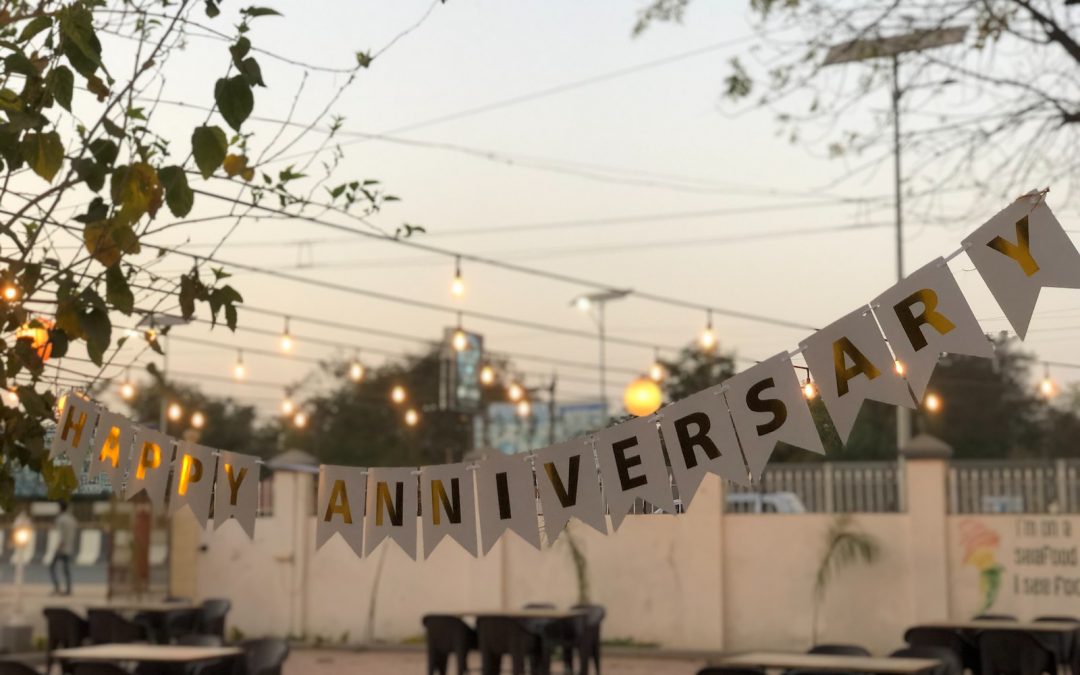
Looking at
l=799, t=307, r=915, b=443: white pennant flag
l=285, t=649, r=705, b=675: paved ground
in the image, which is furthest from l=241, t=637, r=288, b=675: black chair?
l=799, t=307, r=915, b=443: white pennant flag

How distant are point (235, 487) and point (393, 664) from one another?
10.8 meters

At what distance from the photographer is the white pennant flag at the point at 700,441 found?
10.5ft

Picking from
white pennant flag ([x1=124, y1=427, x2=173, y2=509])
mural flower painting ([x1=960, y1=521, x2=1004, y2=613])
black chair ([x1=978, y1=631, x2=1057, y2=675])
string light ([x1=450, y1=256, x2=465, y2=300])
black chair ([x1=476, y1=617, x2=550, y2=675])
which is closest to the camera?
white pennant flag ([x1=124, y1=427, x2=173, y2=509])

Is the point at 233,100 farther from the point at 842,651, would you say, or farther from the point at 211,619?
the point at 211,619

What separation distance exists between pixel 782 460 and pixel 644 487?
28.8 m

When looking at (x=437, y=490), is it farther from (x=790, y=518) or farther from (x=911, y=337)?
(x=790, y=518)

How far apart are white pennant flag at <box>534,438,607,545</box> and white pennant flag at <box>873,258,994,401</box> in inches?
31.6

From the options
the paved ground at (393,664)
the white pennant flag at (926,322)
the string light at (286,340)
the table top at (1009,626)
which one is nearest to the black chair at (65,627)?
the paved ground at (393,664)

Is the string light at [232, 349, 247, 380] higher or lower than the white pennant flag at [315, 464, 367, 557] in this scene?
higher

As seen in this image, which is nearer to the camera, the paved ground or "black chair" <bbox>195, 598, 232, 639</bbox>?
"black chair" <bbox>195, 598, 232, 639</bbox>

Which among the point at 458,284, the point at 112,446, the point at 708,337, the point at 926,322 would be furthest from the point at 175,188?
the point at 708,337

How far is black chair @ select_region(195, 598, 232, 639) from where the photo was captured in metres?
12.8

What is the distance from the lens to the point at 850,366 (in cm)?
309

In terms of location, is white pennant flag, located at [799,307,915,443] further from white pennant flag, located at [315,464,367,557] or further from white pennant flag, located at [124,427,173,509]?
white pennant flag, located at [124,427,173,509]
